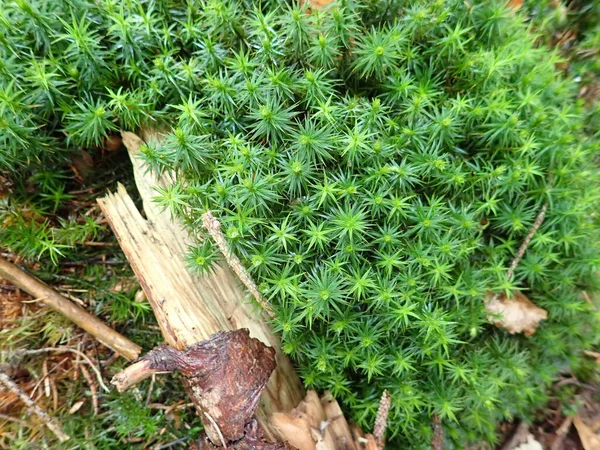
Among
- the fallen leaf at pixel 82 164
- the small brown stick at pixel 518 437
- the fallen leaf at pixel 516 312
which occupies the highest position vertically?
the fallen leaf at pixel 82 164

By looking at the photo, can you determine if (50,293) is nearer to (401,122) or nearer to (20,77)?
(20,77)

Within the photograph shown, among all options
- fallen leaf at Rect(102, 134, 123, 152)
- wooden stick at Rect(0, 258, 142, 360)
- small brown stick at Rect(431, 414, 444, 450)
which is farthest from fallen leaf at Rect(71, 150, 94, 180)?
small brown stick at Rect(431, 414, 444, 450)

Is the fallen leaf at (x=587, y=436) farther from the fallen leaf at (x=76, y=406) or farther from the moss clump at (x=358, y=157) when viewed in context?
the fallen leaf at (x=76, y=406)

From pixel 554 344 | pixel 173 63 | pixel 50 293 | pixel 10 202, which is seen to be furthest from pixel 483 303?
pixel 10 202

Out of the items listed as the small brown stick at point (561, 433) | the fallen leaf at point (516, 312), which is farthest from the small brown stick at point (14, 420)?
the small brown stick at point (561, 433)

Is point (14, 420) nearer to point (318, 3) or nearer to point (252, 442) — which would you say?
point (252, 442)

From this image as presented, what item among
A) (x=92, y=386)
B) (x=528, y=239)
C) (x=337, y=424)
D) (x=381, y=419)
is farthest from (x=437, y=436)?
(x=92, y=386)
